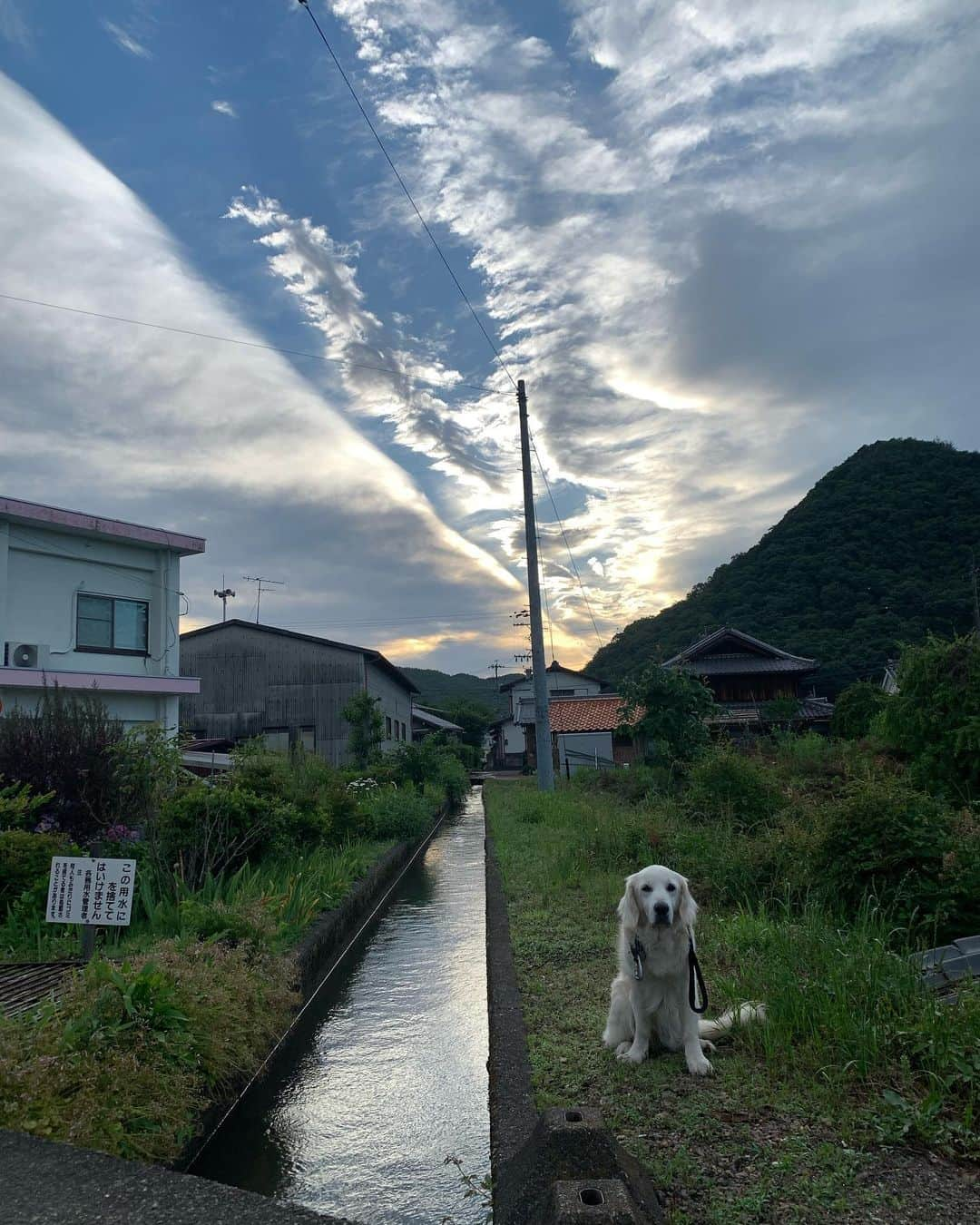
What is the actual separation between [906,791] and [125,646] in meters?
17.6

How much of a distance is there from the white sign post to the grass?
2.59m

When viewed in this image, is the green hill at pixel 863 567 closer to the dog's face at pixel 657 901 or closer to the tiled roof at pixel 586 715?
the tiled roof at pixel 586 715

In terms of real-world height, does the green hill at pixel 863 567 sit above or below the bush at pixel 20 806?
above

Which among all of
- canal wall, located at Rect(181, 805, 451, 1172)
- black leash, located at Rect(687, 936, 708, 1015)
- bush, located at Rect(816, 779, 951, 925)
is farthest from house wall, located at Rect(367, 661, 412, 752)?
black leash, located at Rect(687, 936, 708, 1015)

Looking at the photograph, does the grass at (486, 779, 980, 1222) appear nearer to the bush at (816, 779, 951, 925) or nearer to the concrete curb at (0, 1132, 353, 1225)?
the bush at (816, 779, 951, 925)

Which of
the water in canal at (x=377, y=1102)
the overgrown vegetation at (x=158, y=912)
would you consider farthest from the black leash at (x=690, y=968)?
the overgrown vegetation at (x=158, y=912)

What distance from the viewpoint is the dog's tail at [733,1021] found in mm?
4340

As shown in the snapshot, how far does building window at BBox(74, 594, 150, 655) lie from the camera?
18.7m

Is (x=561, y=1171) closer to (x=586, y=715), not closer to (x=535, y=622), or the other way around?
(x=535, y=622)

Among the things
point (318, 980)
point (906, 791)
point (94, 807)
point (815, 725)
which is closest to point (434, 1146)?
point (318, 980)

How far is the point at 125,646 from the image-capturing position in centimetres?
1956

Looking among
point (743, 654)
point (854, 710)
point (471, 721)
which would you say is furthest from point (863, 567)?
point (471, 721)

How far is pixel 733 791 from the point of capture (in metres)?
11.3

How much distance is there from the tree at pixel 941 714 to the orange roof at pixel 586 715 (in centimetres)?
2932
